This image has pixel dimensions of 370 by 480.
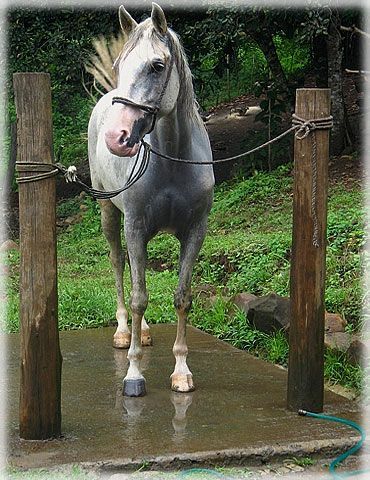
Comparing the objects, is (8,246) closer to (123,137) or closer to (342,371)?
(342,371)

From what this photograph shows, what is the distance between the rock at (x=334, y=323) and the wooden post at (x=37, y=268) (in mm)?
2323

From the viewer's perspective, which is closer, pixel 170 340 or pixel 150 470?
pixel 150 470

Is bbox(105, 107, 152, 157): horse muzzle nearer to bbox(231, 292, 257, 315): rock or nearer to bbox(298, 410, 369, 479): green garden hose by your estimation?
bbox(298, 410, 369, 479): green garden hose

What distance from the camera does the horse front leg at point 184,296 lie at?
5.08m

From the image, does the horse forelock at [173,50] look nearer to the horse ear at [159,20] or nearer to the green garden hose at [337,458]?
the horse ear at [159,20]

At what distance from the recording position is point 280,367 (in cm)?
563

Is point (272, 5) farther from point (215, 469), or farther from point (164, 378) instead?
point (215, 469)

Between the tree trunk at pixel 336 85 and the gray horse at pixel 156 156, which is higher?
the tree trunk at pixel 336 85

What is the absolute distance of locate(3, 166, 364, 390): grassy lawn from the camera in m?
6.38

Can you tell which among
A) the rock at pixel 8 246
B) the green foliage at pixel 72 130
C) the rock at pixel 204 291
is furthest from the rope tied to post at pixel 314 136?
the green foliage at pixel 72 130

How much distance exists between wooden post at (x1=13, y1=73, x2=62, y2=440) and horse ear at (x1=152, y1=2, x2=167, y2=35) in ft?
2.20

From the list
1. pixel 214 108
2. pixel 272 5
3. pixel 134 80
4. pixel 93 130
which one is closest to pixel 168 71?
pixel 134 80

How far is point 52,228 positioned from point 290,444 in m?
1.60

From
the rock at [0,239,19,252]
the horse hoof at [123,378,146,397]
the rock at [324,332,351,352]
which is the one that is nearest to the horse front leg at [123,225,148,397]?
the horse hoof at [123,378,146,397]
